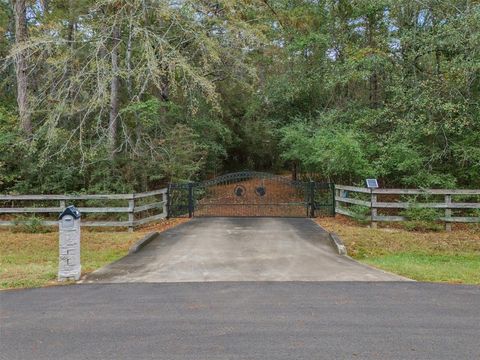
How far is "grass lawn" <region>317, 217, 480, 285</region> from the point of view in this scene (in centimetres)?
718

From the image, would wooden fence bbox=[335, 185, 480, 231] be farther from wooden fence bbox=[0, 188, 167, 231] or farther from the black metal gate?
wooden fence bbox=[0, 188, 167, 231]

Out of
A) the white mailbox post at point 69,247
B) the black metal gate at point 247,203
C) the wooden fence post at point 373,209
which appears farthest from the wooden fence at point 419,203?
the white mailbox post at point 69,247

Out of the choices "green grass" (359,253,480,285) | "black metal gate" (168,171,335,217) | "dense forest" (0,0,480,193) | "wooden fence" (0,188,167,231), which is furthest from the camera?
"black metal gate" (168,171,335,217)

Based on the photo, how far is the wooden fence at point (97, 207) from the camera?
11.7 meters

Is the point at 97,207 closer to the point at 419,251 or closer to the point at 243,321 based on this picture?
the point at 419,251

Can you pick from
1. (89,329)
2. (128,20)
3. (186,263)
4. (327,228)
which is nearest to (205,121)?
(128,20)

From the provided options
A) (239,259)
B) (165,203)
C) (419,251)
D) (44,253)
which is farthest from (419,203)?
(44,253)

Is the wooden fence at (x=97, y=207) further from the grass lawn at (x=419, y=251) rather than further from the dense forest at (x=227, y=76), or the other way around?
the grass lawn at (x=419, y=251)

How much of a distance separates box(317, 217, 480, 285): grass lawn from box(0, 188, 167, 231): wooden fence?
5124 millimetres

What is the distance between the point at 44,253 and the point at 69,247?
2.71 meters

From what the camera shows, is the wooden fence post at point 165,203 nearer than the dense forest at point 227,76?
No

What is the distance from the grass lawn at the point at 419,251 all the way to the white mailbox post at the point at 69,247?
5073 mm

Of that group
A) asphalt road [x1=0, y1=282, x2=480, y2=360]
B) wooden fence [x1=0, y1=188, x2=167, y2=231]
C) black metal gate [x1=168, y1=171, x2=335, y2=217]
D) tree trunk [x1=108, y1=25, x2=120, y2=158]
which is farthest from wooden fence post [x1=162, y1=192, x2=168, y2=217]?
asphalt road [x1=0, y1=282, x2=480, y2=360]

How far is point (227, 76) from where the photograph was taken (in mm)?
17375
